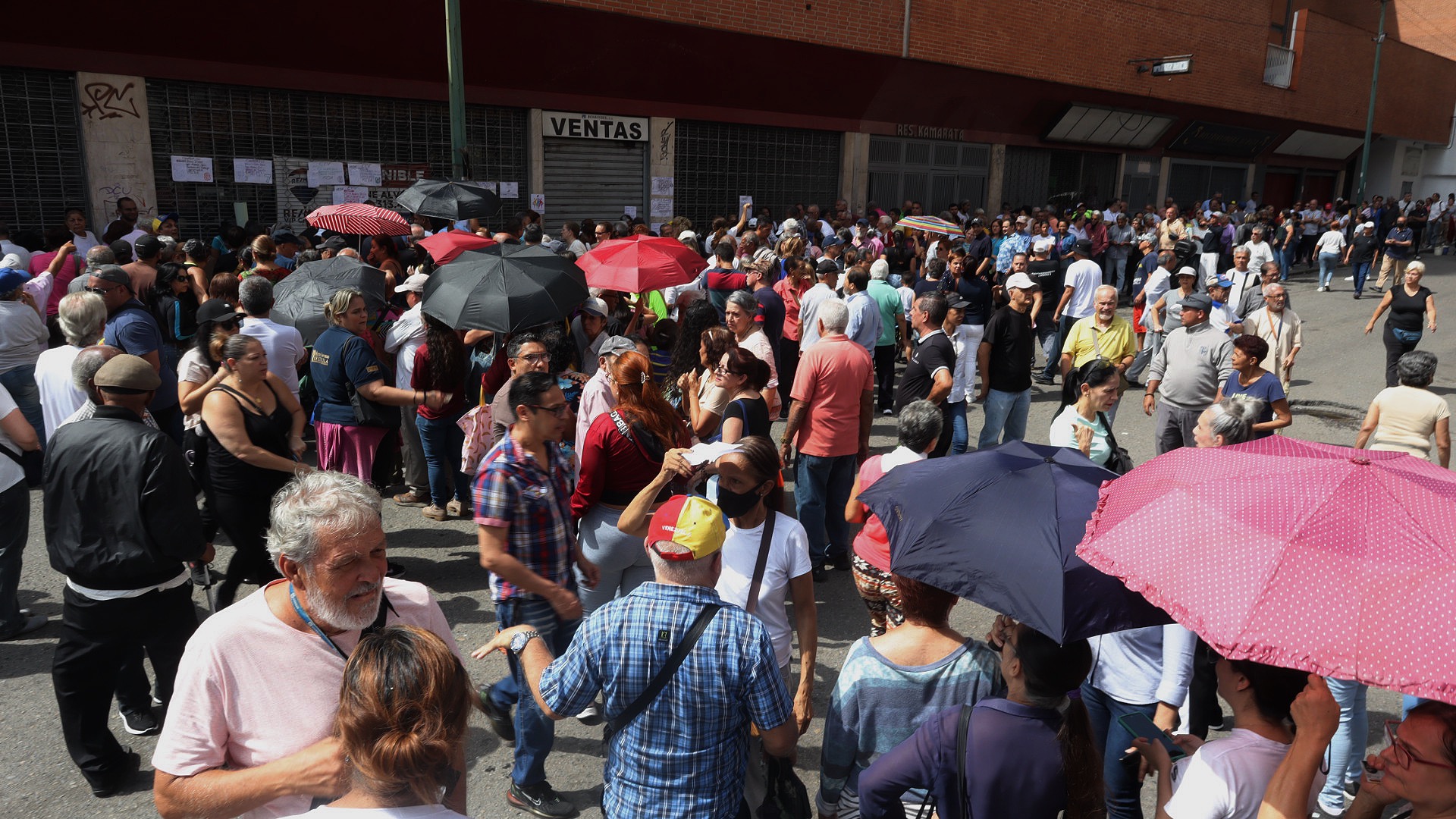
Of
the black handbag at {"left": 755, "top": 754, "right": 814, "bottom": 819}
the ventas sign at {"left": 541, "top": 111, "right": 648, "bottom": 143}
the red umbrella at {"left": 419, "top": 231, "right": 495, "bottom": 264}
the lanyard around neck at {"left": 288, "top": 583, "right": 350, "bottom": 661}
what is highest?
the ventas sign at {"left": 541, "top": 111, "right": 648, "bottom": 143}

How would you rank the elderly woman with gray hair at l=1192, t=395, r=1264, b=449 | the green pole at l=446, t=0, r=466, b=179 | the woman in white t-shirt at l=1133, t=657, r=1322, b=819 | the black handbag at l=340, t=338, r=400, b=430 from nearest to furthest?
the woman in white t-shirt at l=1133, t=657, r=1322, b=819 < the elderly woman with gray hair at l=1192, t=395, r=1264, b=449 < the black handbag at l=340, t=338, r=400, b=430 < the green pole at l=446, t=0, r=466, b=179

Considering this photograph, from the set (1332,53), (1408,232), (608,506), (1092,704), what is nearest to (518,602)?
(608,506)

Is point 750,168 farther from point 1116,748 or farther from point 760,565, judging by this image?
point 1116,748

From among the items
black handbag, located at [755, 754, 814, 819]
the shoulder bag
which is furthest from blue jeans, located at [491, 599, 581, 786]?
the shoulder bag

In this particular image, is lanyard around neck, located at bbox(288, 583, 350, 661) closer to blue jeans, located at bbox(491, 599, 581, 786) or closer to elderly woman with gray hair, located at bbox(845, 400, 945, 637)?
blue jeans, located at bbox(491, 599, 581, 786)

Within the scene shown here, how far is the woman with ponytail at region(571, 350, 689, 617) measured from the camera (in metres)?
4.15

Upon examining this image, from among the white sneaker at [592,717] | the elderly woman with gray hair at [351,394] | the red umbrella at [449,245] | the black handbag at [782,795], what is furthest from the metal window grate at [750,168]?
the black handbag at [782,795]

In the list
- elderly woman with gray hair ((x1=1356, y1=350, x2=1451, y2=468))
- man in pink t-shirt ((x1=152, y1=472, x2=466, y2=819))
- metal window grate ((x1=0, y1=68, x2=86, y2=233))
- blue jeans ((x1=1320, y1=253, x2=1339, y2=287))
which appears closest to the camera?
man in pink t-shirt ((x1=152, y1=472, x2=466, y2=819))

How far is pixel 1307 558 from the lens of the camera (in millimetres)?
2117

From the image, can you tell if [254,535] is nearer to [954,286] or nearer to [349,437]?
[349,437]

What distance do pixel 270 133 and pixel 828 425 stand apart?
1168 cm

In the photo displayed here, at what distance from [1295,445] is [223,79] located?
14.4 meters

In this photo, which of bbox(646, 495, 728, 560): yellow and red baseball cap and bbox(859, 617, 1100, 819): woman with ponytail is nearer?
bbox(859, 617, 1100, 819): woman with ponytail

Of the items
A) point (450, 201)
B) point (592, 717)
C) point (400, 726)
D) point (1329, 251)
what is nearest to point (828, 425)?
point (592, 717)
